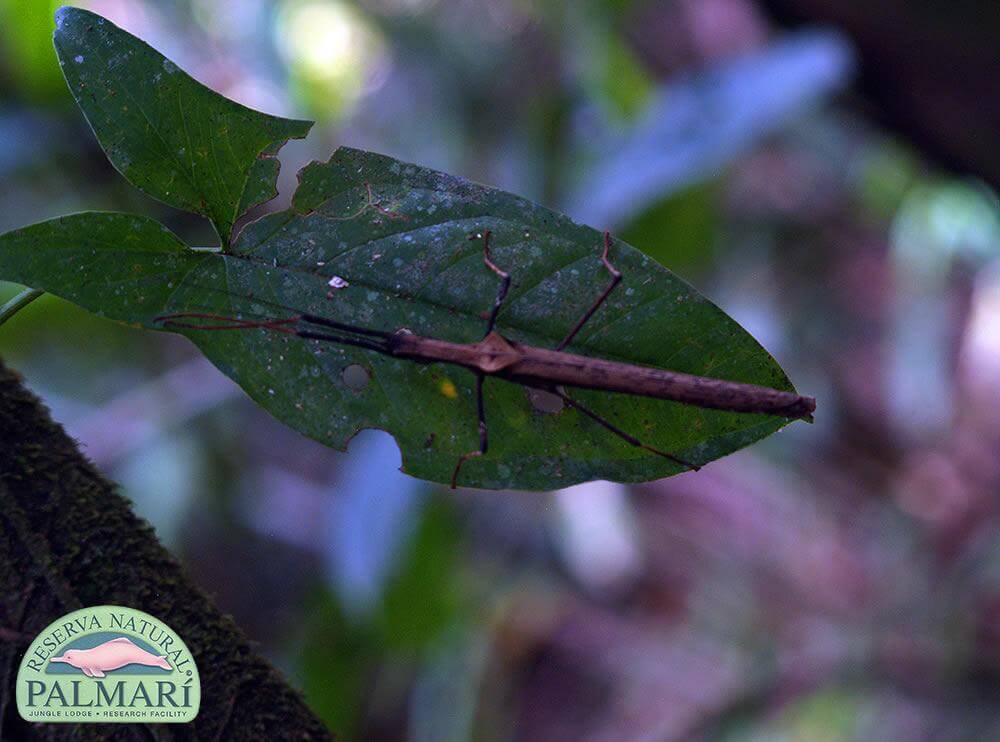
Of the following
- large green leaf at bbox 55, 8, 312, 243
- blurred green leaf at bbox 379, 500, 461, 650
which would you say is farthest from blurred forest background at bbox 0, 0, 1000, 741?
Answer: large green leaf at bbox 55, 8, 312, 243

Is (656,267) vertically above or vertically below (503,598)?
below

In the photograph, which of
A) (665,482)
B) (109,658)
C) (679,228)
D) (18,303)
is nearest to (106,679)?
(109,658)

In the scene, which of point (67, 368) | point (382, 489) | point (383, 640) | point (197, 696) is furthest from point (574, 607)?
point (197, 696)

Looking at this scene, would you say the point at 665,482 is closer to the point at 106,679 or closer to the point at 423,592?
the point at 423,592

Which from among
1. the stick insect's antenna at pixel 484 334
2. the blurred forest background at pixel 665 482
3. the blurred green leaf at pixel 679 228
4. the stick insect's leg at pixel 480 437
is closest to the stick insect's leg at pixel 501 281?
the stick insect's antenna at pixel 484 334

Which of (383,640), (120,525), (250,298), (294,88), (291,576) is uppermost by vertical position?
(294,88)

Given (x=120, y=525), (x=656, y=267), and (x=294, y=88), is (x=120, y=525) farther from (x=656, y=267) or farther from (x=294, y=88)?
(x=294, y=88)

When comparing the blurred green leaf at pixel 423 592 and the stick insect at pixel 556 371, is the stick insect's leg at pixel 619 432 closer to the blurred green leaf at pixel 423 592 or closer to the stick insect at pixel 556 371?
the stick insect at pixel 556 371
